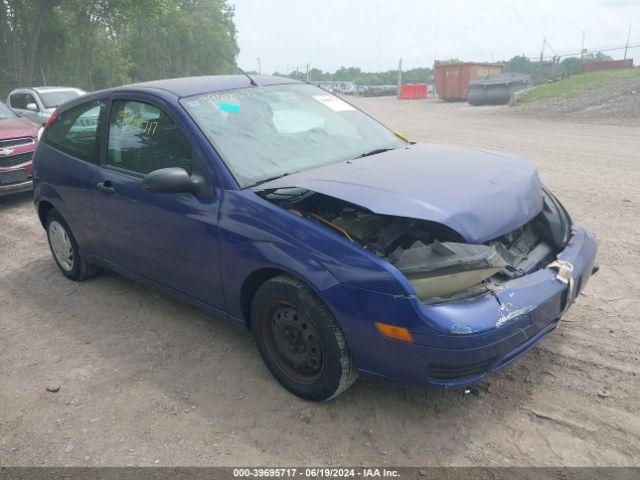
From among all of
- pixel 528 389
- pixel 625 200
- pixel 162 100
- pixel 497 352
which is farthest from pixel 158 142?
pixel 625 200

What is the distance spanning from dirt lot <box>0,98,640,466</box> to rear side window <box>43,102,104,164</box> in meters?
A: 1.27

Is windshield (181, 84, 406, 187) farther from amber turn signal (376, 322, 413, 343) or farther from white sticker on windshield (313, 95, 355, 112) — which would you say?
amber turn signal (376, 322, 413, 343)

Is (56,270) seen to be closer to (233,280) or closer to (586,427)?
(233,280)

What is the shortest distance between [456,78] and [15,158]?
31450 mm

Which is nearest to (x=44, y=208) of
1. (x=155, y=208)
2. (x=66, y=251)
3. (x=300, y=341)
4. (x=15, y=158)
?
(x=66, y=251)

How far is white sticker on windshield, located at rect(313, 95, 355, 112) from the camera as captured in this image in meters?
4.32

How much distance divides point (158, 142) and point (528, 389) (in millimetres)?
2864

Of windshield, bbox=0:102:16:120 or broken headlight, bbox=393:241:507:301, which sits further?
windshield, bbox=0:102:16:120

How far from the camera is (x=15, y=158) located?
26.5ft

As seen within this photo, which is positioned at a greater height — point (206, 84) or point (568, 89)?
point (206, 84)

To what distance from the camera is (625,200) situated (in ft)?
22.0

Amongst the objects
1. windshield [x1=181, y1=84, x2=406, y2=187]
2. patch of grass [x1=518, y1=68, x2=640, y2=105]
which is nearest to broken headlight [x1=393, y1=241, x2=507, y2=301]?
windshield [x1=181, y1=84, x2=406, y2=187]

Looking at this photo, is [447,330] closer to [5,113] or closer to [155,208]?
[155,208]

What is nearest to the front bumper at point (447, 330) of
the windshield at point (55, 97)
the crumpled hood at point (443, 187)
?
the crumpled hood at point (443, 187)
